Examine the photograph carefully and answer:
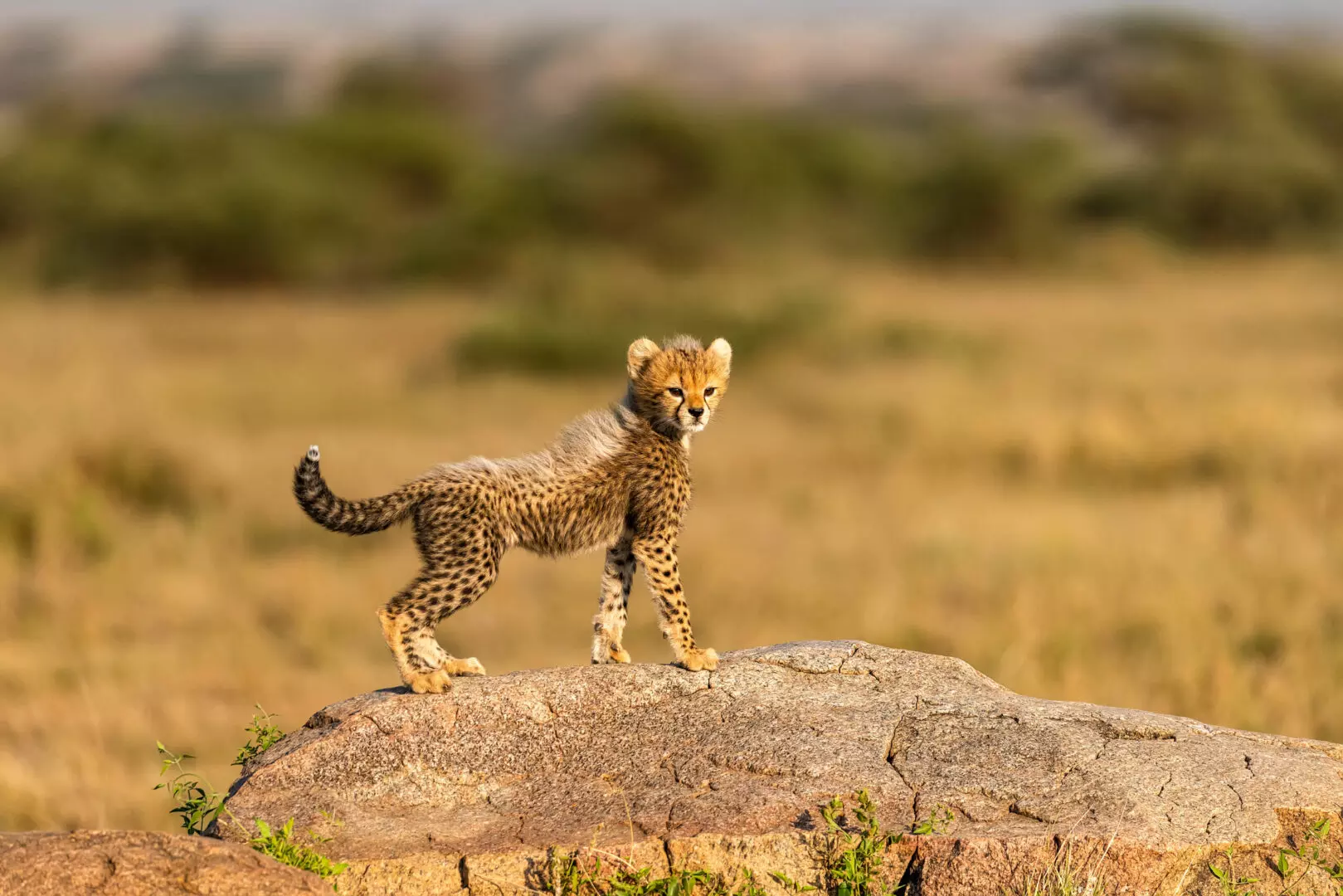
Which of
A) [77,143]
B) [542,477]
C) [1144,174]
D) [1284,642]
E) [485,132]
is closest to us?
[542,477]

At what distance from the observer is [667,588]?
495 cm

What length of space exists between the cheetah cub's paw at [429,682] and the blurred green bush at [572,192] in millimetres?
29711

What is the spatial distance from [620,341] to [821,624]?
1233cm

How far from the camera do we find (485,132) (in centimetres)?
5481

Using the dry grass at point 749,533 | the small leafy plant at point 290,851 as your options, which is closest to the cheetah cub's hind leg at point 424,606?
the small leafy plant at point 290,851

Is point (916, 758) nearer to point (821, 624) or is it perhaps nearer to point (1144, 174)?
point (821, 624)

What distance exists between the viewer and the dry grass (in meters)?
11.1

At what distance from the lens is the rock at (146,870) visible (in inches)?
154

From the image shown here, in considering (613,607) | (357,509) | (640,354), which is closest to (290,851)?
(357,509)

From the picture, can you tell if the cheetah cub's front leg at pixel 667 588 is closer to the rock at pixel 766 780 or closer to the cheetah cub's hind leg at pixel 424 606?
the rock at pixel 766 780

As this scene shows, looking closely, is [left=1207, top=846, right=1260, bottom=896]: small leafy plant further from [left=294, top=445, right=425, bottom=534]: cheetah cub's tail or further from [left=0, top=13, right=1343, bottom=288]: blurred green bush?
[left=0, top=13, right=1343, bottom=288]: blurred green bush

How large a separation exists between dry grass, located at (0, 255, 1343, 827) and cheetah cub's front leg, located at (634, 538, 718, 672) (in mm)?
4083

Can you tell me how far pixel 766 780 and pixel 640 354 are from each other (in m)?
1.39

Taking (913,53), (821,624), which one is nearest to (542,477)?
(821,624)
